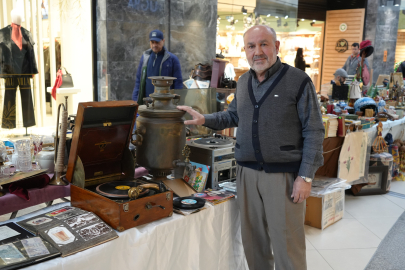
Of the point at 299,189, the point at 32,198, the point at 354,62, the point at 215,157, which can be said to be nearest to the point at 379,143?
the point at 354,62

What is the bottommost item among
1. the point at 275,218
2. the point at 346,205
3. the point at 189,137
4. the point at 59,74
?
the point at 346,205

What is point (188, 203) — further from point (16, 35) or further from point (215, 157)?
point (16, 35)

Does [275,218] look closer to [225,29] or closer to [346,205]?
[346,205]

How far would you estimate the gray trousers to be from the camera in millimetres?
1943

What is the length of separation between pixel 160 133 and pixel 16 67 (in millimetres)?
4261

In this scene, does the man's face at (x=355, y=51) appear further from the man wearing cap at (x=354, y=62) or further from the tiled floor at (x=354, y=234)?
the tiled floor at (x=354, y=234)

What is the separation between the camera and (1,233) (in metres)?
1.50

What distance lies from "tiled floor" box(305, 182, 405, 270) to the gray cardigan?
1.37m

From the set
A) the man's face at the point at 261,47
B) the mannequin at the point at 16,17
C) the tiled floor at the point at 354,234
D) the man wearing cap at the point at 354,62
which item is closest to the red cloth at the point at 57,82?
the mannequin at the point at 16,17

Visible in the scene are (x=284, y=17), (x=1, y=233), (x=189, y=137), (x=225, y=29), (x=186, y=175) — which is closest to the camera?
(x=1, y=233)

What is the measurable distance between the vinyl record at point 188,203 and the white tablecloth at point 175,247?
0.04 m

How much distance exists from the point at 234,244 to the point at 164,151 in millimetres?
692

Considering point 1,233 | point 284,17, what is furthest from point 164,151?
point 284,17

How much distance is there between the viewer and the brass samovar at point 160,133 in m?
2.08
